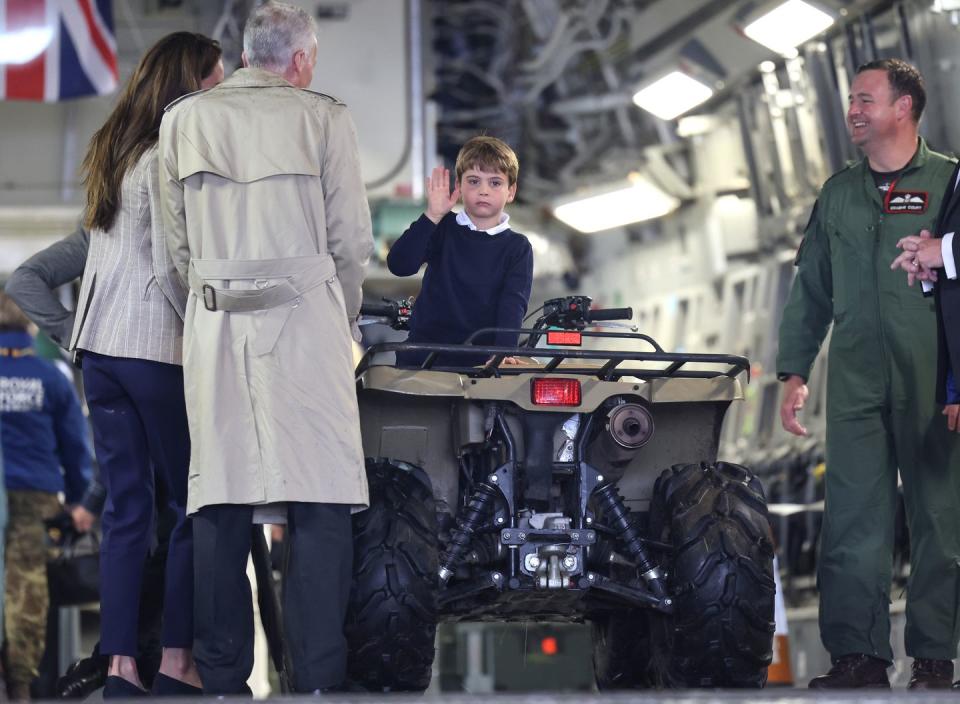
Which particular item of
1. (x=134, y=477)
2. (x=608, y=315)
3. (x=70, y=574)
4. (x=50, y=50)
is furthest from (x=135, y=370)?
(x=50, y=50)

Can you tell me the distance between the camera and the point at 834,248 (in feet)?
24.5

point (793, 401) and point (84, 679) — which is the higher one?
point (793, 401)

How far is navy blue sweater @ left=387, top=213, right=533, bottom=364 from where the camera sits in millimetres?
7328

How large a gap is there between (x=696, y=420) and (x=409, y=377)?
1318 mm

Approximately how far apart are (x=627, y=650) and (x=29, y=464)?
4.33 metres

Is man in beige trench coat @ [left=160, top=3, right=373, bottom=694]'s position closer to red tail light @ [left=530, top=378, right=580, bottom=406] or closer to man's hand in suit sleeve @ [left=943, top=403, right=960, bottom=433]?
red tail light @ [left=530, top=378, right=580, bottom=406]

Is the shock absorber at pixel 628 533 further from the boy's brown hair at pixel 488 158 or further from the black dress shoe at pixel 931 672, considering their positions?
the boy's brown hair at pixel 488 158

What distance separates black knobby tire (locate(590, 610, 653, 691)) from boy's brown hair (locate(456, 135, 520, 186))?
1862 mm

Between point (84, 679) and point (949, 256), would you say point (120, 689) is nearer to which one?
point (84, 679)

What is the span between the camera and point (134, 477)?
21.2 feet

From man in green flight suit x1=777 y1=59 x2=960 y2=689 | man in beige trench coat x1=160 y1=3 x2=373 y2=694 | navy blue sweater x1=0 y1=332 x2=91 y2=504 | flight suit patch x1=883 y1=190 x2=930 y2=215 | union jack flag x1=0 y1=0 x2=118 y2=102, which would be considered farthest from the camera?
union jack flag x1=0 y1=0 x2=118 y2=102

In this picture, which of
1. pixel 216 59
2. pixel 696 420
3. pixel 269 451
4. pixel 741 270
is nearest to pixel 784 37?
pixel 741 270

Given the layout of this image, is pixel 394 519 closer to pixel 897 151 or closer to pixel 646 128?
pixel 897 151

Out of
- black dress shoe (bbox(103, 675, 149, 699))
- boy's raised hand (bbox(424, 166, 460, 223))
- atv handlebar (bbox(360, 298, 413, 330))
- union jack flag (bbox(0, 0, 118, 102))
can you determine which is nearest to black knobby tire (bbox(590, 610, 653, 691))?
atv handlebar (bbox(360, 298, 413, 330))
